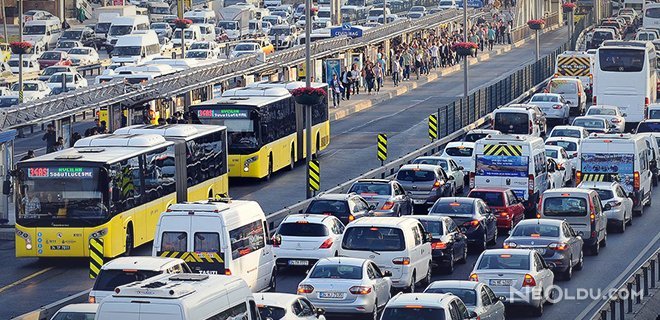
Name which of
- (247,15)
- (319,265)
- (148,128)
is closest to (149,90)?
(148,128)

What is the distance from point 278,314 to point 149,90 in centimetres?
2603

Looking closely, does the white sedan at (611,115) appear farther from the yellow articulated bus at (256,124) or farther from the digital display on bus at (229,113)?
the digital display on bus at (229,113)

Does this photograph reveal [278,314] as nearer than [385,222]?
Yes

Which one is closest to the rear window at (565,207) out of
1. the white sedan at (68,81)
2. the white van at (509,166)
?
the white van at (509,166)

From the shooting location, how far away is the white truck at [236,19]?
111250 millimetres

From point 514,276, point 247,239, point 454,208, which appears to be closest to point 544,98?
point 454,208

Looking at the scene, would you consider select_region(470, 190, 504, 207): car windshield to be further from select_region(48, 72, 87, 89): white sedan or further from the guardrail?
select_region(48, 72, 87, 89): white sedan

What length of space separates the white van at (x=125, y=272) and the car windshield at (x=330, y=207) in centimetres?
999

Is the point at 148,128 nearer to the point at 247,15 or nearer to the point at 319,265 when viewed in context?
the point at 319,265

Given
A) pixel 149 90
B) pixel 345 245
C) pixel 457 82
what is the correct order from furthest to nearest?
pixel 457 82
pixel 149 90
pixel 345 245

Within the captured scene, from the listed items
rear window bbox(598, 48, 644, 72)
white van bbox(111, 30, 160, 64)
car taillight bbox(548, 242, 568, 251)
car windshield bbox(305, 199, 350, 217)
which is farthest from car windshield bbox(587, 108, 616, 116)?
white van bbox(111, 30, 160, 64)

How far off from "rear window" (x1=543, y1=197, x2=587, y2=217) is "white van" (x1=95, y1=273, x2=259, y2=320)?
1628 cm

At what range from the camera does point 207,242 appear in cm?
3064

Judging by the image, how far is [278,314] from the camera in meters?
25.5
